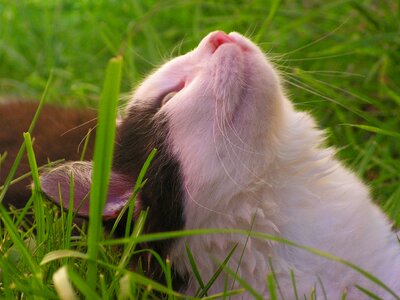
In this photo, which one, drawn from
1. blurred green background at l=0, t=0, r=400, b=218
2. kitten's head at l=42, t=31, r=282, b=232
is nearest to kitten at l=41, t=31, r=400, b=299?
kitten's head at l=42, t=31, r=282, b=232

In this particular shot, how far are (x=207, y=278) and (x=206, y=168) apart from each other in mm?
286

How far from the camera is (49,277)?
1668mm

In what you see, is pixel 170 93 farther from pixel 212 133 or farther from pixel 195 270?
pixel 195 270

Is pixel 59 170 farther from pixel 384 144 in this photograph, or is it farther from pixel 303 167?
pixel 384 144

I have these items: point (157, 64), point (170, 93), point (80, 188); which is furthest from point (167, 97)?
point (157, 64)

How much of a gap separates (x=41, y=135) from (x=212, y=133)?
0.93 meters

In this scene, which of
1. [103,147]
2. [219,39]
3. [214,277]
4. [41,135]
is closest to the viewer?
[103,147]

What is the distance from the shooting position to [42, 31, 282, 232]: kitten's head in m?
1.84

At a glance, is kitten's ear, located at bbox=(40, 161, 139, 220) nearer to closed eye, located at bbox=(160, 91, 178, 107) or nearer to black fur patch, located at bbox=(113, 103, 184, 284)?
black fur patch, located at bbox=(113, 103, 184, 284)

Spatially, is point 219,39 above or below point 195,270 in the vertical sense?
above

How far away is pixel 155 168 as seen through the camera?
188 centimetres

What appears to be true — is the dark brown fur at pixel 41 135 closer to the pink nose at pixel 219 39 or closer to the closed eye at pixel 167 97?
the closed eye at pixel 167 97

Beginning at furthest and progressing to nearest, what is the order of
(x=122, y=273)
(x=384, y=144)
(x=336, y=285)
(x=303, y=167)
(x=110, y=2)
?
(x=110, y=2), (x=384, y=144), (x=303, y=167), (x=336, y=285), (x=122, y=273)

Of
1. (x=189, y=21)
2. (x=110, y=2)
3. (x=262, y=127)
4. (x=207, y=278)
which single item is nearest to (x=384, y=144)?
(x=262, y=127)
